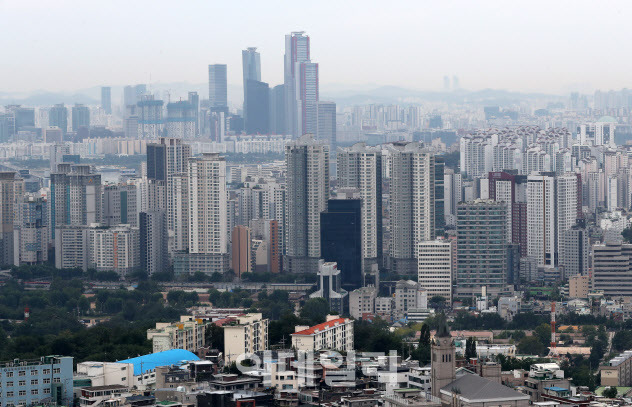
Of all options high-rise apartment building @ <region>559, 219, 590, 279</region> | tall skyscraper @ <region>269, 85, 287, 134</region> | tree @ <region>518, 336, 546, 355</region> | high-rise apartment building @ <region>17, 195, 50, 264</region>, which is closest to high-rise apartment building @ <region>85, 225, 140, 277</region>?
high-rise apartment building @ <region>17, 195, 50, 264</region>

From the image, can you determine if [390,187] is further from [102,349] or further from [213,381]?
[213,381]

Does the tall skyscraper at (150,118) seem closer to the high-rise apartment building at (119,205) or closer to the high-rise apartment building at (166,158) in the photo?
the high-rise apartment building at (166,158)

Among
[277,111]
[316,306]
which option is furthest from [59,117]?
[316,306]

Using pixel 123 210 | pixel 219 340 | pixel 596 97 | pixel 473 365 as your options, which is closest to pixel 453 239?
pixel 123 210

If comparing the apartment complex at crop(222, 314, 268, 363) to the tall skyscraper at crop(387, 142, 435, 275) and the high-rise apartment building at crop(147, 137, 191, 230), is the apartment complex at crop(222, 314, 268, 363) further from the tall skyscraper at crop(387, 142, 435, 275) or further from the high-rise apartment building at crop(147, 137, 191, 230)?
the high-rise apartment building at crop(147, 137, 191, 230)

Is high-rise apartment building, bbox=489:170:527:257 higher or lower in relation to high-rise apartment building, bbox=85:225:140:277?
higher

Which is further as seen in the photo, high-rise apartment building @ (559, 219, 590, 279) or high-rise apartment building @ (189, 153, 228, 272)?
high-rise apartment building @ (189, 153, 228, 272)
